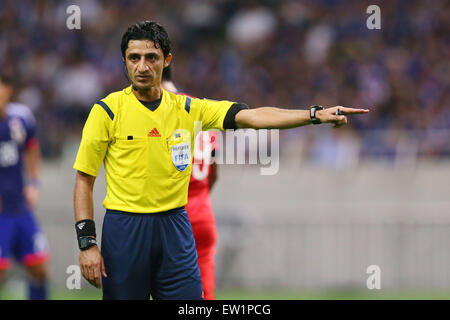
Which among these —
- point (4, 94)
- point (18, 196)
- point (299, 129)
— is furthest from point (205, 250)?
point (299, 129)

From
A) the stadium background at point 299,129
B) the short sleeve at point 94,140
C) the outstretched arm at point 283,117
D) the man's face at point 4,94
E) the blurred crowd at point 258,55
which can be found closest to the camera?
the outstretched arm at point 283,117

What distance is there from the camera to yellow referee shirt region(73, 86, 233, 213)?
16.2 ft

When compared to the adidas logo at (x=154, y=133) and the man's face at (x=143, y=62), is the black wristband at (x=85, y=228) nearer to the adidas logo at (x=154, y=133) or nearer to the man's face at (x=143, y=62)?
the adidas logo at (x=154, y=133)

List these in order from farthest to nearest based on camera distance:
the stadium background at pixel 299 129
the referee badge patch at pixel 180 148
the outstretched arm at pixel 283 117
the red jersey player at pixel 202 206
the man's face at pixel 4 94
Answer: the stadium background at pixel 299 129, the man's face at pixel 4 94, the red jersey player at pixel 202 206, the referee badge patch at pixel 180 148, the outstretched arm at pixel 283 117

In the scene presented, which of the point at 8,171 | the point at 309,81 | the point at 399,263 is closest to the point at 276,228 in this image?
the point at 399,263

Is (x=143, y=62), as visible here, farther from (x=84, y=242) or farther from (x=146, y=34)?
(x=84, y=242)

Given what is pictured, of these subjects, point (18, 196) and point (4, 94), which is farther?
point (18, 196)

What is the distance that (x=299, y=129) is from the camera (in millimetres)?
14828

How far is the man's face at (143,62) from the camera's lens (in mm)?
4914

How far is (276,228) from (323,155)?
2377 mm

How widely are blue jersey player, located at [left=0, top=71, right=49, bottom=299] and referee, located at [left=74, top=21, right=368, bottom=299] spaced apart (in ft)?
13.7

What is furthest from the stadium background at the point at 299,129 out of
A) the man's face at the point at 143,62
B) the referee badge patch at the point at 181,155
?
the man's face at the point at 143,62

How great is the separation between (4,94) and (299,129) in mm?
7013
